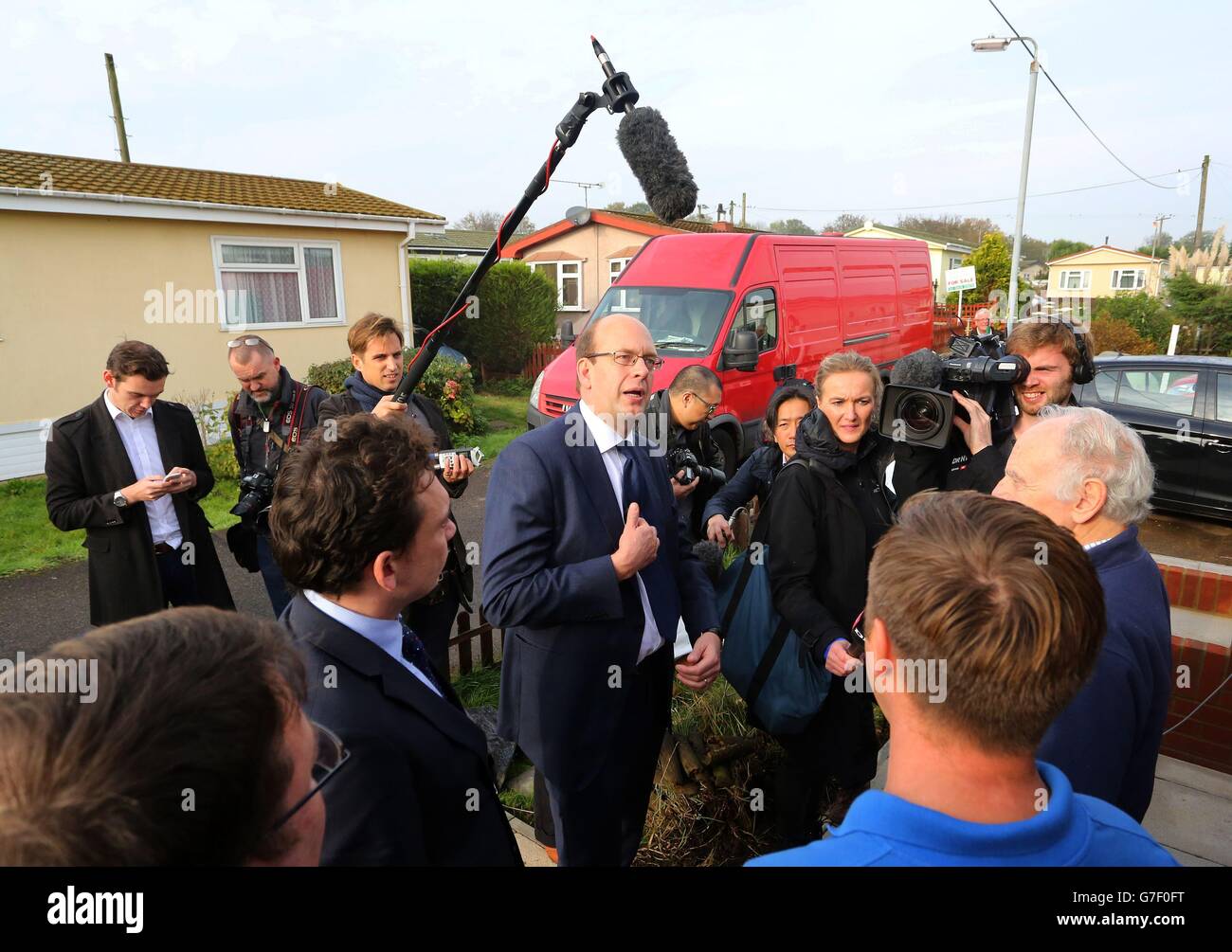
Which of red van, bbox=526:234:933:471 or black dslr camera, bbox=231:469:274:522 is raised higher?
red van, bbox=526:234:933:471

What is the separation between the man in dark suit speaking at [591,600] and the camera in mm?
2303

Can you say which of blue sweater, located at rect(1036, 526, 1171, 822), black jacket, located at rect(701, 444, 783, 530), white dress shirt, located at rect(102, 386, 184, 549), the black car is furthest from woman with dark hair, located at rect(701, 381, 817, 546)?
the black car

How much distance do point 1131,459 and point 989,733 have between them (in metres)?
1.18

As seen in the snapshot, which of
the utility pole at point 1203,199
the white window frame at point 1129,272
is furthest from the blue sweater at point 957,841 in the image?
the white window frame at point 1129,272

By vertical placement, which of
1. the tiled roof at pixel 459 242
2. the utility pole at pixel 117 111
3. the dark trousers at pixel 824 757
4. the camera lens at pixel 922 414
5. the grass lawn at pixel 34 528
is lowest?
the grass lawn at pixel 34 528

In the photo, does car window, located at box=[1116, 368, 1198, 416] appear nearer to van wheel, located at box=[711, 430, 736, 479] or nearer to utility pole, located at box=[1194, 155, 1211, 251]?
van wheel, located at box=[711, 430, 736, 479]

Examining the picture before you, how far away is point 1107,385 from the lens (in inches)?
332

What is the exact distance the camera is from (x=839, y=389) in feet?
9.50

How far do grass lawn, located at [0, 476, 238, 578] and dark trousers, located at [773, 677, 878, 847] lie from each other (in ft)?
21.5

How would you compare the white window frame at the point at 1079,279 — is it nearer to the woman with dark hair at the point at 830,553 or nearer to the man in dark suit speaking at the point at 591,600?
the woman with dark hair at the point at 830,553

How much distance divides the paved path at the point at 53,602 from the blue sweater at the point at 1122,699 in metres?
5.27

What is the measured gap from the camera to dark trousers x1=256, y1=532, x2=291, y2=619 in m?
4.25
